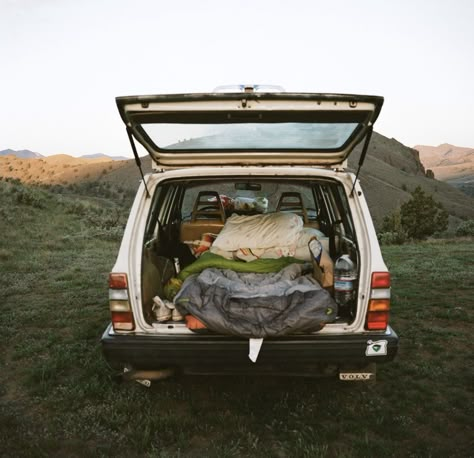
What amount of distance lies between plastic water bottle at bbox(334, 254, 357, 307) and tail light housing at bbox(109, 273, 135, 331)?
4.62 ft

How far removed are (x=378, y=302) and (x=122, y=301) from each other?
164cm

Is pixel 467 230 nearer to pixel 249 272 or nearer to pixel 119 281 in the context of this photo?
pixel 249 272

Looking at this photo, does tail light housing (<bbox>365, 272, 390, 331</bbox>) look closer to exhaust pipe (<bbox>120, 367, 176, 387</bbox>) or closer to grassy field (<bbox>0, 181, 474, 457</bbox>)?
grassy field (<bbox>0, 181, 474, 457</bbox>)

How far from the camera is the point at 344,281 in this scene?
126 inches

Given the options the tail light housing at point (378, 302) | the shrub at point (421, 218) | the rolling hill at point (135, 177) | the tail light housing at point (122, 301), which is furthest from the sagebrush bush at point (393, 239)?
the rolling hill at point (135, 177)

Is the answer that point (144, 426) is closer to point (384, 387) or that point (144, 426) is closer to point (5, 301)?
point (384, 387)

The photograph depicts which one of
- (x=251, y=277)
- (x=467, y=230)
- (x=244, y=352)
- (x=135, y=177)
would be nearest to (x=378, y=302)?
(x=244, y=352)

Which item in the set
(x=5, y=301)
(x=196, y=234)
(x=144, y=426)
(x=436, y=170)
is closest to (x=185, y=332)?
(x=144, y=426)

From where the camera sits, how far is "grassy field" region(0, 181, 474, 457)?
2936mm

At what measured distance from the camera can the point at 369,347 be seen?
2891 millimetres

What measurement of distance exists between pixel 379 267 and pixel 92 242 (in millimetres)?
10339

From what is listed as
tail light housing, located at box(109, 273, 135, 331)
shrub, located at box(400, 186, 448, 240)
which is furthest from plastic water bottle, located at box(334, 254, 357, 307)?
shrub, located at box(400, 186, 448, 240)

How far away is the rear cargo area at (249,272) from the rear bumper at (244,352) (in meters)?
0.08

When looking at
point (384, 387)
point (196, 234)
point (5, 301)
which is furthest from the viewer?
point (5, 301)
